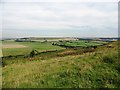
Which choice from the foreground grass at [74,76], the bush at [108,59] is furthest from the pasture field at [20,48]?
the foreground grass at [74,76]

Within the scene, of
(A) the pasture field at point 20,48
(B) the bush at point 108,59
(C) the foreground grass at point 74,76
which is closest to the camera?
(C) the foreground grass at point 74,76

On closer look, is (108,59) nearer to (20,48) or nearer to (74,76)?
(74,76)

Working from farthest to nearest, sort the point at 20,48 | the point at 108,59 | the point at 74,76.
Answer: the point at 20,48 < the point at 108,59 < the point at 74,76

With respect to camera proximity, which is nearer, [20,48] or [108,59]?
[108,59]

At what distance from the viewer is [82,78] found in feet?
45.2

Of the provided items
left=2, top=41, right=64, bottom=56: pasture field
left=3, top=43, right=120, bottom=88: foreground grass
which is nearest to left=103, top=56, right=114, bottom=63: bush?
left=3, top=43, right=120, bottom=88: foreground grass

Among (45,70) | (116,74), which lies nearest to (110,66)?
(116,74)

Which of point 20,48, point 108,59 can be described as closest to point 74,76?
point 108,59

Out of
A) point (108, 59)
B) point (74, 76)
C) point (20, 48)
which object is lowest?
point (20, 48)

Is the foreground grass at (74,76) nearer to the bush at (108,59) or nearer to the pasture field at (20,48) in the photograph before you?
the bush at (108,59)

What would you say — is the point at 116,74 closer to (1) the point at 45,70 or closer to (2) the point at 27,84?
(1) the point at 45,70

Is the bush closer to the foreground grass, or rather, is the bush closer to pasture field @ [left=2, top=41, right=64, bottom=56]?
the foreground grass

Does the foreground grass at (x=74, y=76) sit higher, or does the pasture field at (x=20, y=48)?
the foreground grass at (x=74, y=76)

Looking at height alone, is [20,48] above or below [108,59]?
below
